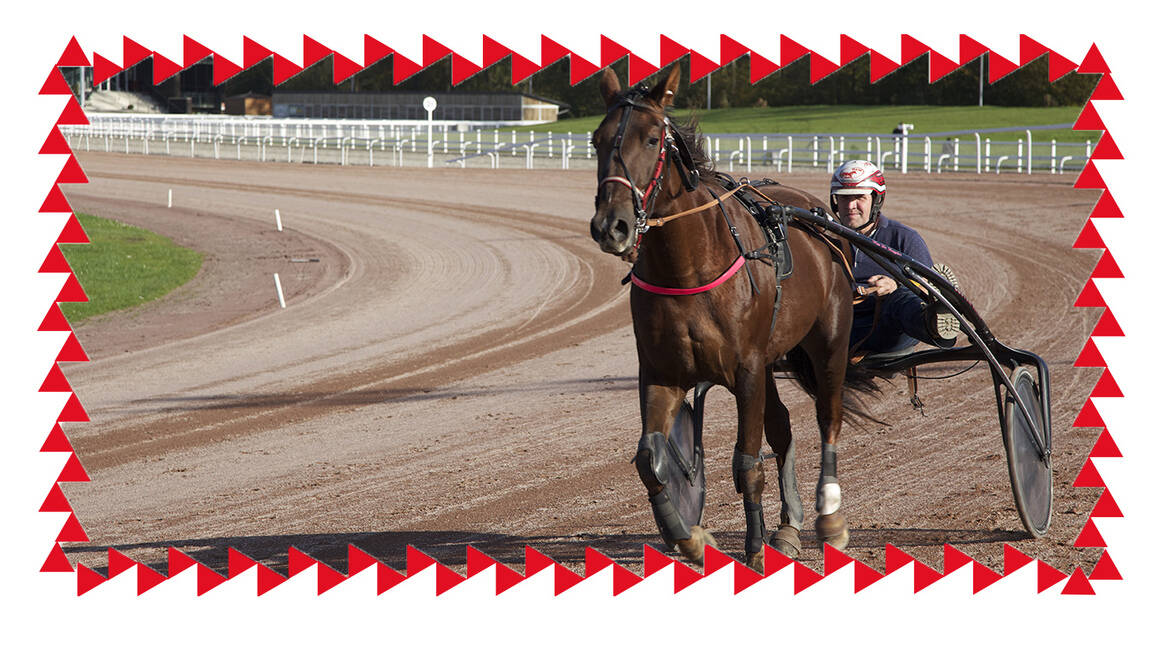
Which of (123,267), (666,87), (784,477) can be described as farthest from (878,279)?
(123,267)

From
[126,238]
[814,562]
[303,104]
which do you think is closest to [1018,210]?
[126,238]

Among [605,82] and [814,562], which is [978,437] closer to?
[814,562]

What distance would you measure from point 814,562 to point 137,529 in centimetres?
310

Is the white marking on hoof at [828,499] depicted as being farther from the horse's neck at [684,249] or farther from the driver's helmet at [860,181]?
the driver's helmet at [860,181]

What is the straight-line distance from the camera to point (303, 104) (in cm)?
5359

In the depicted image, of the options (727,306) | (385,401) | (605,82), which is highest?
(605,82)

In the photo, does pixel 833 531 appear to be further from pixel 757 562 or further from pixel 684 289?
pixel 684 289

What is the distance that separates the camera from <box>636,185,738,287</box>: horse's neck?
4.40 m

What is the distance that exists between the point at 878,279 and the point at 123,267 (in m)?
12.6

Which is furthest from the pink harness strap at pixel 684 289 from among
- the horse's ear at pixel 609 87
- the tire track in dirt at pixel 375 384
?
the tire track in dirt at pixel 375 384

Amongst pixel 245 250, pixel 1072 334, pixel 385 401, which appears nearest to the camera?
pixel 385 401

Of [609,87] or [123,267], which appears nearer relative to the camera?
[609,87]

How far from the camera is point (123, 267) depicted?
16031 mm

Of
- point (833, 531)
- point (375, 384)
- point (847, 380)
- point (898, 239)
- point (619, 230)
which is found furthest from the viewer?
point (375, 384)
